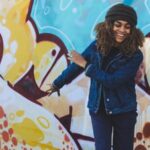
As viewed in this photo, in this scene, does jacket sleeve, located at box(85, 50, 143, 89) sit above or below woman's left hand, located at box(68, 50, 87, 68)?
below

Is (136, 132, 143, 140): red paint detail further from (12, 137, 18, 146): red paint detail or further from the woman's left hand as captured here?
(12, 137, 18, 146): red paint detail

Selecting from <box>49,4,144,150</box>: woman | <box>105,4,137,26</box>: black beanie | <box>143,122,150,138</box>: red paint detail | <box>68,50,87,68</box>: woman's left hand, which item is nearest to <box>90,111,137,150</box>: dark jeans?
<box>49,4,144,150</box>: woman

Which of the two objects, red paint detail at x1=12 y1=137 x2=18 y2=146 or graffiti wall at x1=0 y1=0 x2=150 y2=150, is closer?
graffiti wall at x1=0 y1=0 x2=150 y2=150

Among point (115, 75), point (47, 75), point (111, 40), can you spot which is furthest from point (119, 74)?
point (47, 75)

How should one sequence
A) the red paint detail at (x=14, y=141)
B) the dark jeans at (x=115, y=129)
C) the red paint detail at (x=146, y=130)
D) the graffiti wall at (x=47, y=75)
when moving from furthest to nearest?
the red paint detail at (x=14, y=141) < the graffiti wall at (x=47, y=75) < the red paint detail at (x=146, y=130) < the dark jeans at (x=115, y=129)

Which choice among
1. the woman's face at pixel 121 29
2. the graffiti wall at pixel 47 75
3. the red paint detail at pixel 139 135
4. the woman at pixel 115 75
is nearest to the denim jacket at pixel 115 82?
the woman at pixel 115 75

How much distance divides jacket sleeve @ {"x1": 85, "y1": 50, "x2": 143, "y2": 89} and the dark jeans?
0.81ft

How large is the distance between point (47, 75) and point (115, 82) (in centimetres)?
147

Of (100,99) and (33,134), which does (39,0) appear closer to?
(33,134)

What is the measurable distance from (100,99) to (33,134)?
5.14 ft

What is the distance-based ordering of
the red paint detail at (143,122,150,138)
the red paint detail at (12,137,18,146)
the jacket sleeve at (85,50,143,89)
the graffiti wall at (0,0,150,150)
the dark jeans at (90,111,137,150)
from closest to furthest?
the jacket sleeve at (85,50,143,89) < the dark jeans at (90,111,137,150) < the red paint detail at (143,122,150,138) < the graffiti wall at (0,0,150,150) < the red paint detail at (12,137,18,146)

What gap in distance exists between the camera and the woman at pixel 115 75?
382 cm

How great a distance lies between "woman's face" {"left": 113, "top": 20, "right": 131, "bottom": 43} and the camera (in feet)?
12.6

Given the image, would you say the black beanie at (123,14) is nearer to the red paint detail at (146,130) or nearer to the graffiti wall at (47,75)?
the graffiti wall at (47,75)
